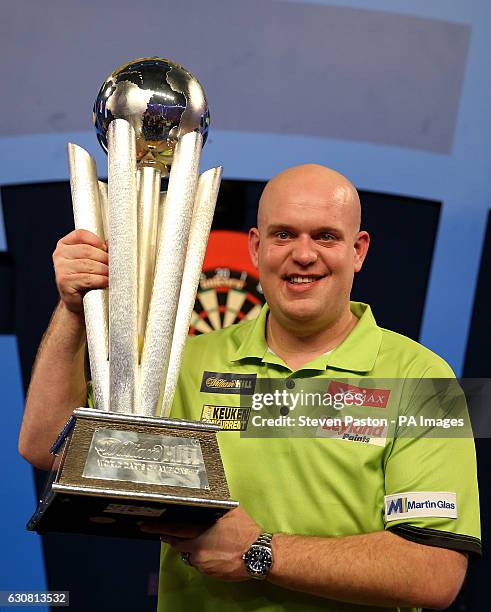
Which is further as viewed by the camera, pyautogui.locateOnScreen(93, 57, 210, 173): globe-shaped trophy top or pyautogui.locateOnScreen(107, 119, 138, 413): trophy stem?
pyautogui.locateOnScreen(93, 57, 210, 173): globe-shaped trophy top

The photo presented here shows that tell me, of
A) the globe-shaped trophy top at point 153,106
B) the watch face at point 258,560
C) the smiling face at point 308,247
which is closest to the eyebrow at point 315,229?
the smiling face at point 308,247

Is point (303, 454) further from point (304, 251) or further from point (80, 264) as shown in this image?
point (80, 264)

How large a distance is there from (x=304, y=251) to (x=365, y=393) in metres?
0.27

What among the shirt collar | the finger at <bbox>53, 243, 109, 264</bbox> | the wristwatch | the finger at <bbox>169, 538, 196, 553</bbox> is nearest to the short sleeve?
the shirt collar

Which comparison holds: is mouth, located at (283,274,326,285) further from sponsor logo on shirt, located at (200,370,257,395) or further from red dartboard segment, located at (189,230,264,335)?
red dartboard segment, located at (189,230,264,335)

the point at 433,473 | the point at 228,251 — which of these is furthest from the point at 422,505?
the point at 228,251

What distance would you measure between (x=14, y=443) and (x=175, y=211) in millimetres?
1020

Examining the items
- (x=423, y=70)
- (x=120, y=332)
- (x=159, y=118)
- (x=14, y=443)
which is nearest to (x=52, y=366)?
(x=120, y=332)

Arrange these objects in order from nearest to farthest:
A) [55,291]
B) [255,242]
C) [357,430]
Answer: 1. [357,430]
2. [255,242]
3. [55,291]

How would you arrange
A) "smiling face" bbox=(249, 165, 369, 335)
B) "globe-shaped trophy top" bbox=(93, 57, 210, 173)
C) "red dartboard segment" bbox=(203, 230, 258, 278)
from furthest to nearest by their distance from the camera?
"red dartboard segment" bbox=(203, 230, 258, 278) < "smiling face" bbox=(249, 165, 369, 335) < "globe-shaped trophy top" bbox=(93, 57, 210, 173)

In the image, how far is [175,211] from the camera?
5.15 feet

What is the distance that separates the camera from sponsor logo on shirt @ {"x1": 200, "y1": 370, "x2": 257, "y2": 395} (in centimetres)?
173

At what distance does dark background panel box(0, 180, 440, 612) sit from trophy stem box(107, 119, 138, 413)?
2.91 ft

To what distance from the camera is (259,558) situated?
4.66 ft
